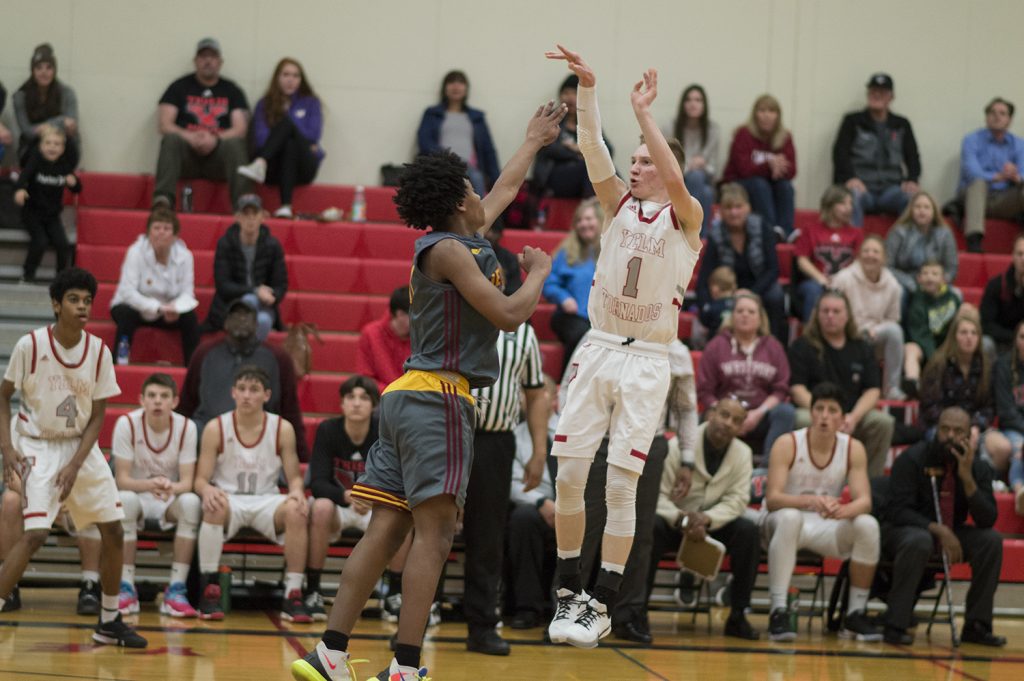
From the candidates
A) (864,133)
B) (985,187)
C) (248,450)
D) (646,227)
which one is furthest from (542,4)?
(646,227)

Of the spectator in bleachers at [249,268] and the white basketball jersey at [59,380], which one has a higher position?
the spectator in bleachers at [249,268]

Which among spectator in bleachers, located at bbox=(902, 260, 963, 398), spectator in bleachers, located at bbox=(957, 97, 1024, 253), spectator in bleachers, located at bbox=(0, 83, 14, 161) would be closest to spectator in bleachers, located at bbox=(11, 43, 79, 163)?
spectator in bleachers, located at bbox=(0, 83, 14, 161)

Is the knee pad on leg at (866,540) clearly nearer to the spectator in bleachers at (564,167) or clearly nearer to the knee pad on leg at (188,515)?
the knee pad on leg at (188,515)

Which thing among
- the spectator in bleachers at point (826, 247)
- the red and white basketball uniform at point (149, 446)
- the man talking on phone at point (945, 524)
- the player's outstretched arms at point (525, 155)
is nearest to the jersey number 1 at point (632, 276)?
the player's outstretched arms at point (525, 155)

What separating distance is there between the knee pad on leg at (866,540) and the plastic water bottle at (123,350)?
541 cm

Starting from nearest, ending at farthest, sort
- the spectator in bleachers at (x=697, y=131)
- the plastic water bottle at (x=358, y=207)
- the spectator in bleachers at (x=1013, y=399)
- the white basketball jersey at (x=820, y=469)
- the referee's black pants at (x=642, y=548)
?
the referee's black pants at (x=642, y=548) < the white basketball jersey at (x=820, y=469) < the spectator in bleachers at (x=1013, y=399) < the plastic water bottle at (x=358, y=207) < the spectator in bleachers at (x=697, y=131)

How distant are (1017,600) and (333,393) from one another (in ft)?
17.0

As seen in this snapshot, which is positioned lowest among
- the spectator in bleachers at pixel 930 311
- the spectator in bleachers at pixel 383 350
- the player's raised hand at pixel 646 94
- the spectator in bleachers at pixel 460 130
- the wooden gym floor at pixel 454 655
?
the wooden gym floor at pixel 454 655

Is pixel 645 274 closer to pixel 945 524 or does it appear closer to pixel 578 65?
pixel 578 65

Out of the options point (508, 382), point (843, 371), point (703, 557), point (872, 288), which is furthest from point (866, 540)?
point (872, 288)

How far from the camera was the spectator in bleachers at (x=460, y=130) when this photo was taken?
41.8 feet

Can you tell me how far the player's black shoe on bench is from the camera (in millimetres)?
6942

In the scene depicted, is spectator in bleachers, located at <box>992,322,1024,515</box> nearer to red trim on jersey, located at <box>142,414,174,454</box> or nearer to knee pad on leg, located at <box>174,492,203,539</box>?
knee pad on leg, located at <box>174,492,203,539</box>

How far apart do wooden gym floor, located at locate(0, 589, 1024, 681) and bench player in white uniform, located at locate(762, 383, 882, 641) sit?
27 cm
